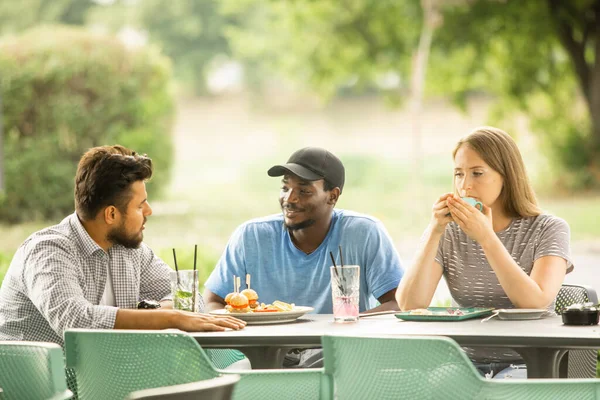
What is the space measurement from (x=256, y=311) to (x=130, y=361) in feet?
2.43

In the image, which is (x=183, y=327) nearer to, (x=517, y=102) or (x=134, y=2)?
(x=517, y=102)

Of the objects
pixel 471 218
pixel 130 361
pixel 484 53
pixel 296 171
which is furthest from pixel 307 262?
pixel 484 53

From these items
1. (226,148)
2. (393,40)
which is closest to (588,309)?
(393,40)

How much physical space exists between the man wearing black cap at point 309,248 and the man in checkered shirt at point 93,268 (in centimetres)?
49

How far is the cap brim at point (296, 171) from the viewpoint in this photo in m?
→ 3.65

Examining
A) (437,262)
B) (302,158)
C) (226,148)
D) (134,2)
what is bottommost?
(437,262)

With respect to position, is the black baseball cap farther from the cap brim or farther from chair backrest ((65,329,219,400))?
chair backrest ((65,329,219,400))

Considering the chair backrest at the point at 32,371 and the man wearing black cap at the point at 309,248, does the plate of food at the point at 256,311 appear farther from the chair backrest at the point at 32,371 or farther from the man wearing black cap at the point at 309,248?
the chair backrest at the point at 32,371

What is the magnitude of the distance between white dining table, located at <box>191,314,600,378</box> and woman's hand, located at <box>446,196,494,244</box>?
0.31 m

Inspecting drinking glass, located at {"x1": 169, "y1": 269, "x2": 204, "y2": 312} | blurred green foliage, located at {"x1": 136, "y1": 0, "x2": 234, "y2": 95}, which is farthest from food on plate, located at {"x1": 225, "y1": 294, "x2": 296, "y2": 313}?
blurred green foliage, located at {"x1": 136, "y1": 0, "x2": 234, "y2": 95}

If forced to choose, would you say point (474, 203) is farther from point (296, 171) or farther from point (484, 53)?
point (484, 53)

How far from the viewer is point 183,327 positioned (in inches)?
112

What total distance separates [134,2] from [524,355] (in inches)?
710

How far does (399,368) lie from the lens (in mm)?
2221
